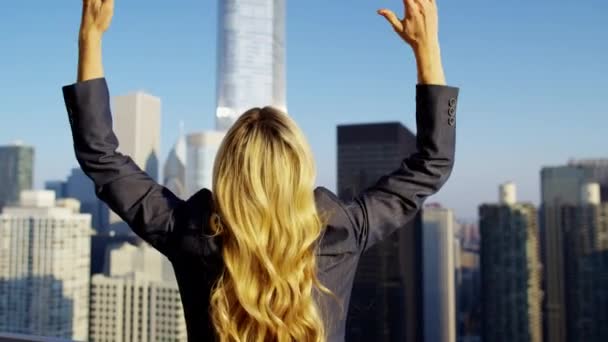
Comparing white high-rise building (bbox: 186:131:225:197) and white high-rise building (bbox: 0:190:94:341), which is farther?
white high-rise building (bbox: 0:190:94:341)

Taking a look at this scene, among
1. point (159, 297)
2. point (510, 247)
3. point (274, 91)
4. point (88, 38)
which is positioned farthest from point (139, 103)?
point (88, 38)

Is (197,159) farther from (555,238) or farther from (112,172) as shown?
(112,172)

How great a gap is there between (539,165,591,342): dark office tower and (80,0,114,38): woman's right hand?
27.1 metres

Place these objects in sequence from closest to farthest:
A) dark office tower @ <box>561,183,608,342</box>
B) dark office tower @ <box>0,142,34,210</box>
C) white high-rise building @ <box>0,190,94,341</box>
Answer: white high-rise building @ <box>0,190,94,341</box>
dark office tower @ <box>561,183,608,342</box>
dark office tower @ <box>0,142,34,210</box>

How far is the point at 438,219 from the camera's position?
97.8 ft

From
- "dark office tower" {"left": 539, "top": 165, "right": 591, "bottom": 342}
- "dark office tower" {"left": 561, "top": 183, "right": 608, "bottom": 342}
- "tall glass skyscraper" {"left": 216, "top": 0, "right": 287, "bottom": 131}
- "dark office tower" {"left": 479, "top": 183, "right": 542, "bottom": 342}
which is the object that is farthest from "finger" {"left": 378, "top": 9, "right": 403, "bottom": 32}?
"dark office tower" {"left": 479, "top": 183, "right": 542, "bottom": 342}

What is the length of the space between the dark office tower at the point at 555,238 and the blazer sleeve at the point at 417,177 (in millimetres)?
26991

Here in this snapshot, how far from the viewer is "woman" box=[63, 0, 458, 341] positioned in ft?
1.62

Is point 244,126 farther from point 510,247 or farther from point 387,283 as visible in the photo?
point 510,247

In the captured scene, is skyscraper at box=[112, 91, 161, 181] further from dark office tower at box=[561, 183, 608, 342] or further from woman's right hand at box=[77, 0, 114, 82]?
woman's right hand at box=[77, 0, 114, 82]

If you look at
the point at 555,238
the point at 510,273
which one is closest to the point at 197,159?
the point at 510,273

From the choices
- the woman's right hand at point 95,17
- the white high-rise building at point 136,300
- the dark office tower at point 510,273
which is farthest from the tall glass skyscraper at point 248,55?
the dark office tower at point 510,273

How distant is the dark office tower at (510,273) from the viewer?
85.9 ft

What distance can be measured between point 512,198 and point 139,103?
61.7 feet
